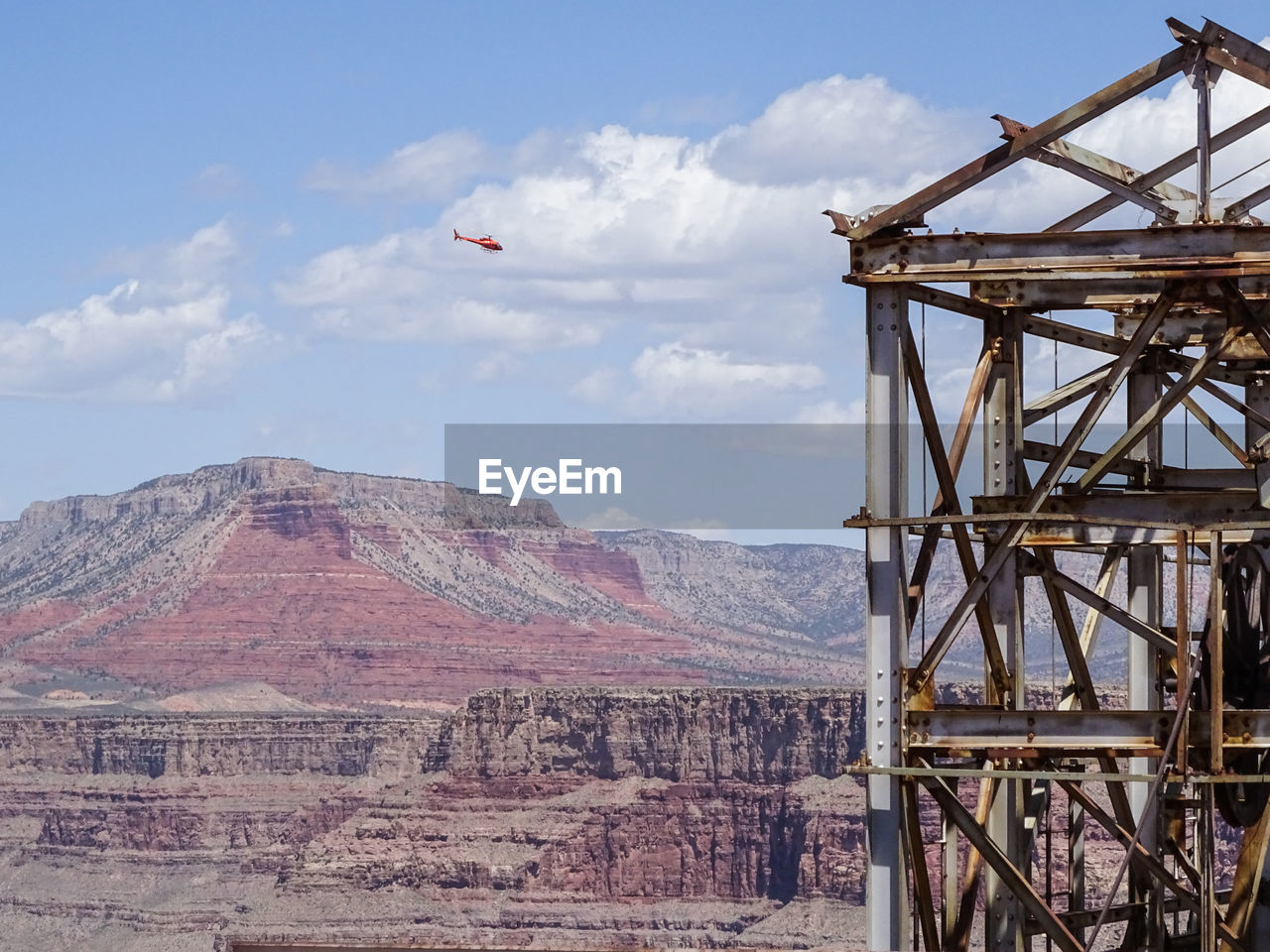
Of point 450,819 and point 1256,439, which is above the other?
point 1256,439

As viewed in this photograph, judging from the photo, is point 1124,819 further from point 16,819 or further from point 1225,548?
point 16,819

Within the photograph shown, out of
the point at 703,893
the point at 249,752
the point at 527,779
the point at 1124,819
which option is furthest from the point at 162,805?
the point at 1124,819

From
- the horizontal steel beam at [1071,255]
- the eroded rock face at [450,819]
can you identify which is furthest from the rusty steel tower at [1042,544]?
the eroded rock face at [450,819]

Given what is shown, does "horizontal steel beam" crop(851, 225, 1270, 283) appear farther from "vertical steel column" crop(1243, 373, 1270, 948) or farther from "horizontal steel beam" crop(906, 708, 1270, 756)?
"horizontal steel beam" crop(906, 708, 1270, 756)

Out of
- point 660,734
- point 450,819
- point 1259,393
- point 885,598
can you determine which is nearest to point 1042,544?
point 885,598

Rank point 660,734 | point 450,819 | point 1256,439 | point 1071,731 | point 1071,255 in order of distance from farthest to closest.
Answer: point 450,819 → point 660,734 → point 1256,439 → point 1071,255 → point 1071,731

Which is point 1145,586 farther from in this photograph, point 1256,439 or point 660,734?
point 660,734

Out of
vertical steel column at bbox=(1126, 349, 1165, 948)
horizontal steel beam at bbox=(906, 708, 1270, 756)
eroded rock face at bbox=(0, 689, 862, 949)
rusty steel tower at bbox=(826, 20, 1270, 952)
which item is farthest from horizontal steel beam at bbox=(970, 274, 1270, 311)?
eroded rock face at bbox=(0, 689, 862, 949)
